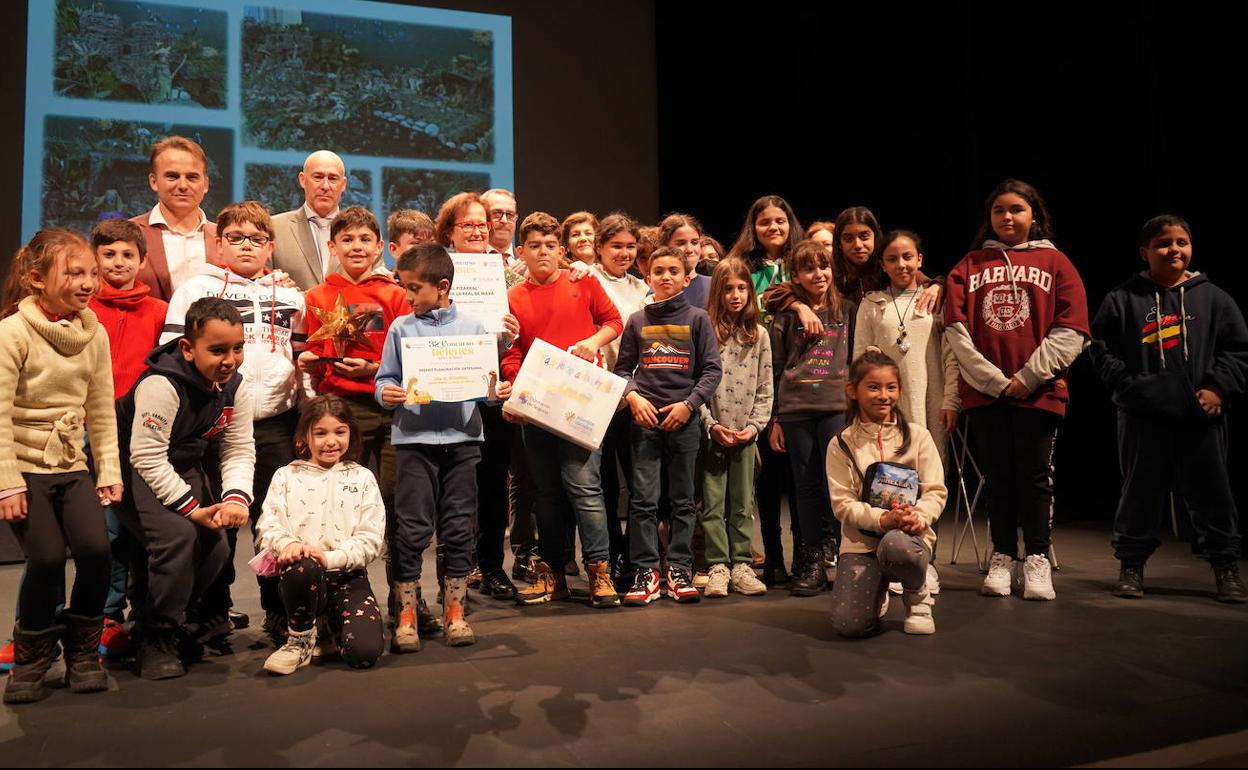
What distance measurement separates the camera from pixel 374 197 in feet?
20.0

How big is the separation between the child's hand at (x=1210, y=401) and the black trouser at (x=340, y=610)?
3.31 m

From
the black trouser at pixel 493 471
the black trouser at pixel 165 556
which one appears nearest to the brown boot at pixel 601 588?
the black trouser at pixel 493 471

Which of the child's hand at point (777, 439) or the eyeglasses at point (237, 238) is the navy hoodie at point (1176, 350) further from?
the eyeglasses at point (237, 238)

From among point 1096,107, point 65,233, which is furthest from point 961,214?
point 65,233

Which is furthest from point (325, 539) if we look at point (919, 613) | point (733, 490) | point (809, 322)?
point (809, 322)

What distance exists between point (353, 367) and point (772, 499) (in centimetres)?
191

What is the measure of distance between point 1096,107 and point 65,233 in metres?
5.69

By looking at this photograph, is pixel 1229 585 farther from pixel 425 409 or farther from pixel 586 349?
pixel 425 409

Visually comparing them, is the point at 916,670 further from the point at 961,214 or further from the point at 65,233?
the point at 961,214

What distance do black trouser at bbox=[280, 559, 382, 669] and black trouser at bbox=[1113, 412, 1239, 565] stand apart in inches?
118

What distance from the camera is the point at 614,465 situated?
167 inches

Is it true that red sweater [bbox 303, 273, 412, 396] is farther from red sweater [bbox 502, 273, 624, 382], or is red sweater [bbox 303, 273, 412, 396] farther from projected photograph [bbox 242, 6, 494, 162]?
projected photograph [bbox 242, 6, 494, 162]

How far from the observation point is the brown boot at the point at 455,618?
313 cm

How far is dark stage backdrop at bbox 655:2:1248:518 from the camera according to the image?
5.22 m
